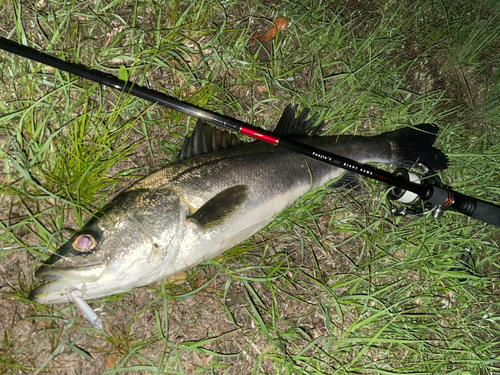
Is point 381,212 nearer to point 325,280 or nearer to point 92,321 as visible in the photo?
point 325,280

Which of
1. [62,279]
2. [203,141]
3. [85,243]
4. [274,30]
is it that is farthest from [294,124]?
[62,279]

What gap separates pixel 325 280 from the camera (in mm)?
2973

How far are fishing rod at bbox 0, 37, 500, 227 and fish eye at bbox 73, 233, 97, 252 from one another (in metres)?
1.11

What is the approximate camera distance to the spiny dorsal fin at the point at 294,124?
9.37 feet

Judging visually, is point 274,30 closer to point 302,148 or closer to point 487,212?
point 302,148

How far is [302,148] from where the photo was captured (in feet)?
8.28

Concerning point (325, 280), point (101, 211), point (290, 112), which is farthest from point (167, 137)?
point (325, 280)

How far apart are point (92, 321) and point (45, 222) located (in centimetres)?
96

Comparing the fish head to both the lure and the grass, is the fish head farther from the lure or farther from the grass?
the grass

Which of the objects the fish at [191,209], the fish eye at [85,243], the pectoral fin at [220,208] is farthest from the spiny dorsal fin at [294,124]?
the fish eye at [85,243]

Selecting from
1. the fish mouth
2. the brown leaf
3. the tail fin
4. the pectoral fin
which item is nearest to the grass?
the brown leaf

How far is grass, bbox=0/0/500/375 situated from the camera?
2479mm

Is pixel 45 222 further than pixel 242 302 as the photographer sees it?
No

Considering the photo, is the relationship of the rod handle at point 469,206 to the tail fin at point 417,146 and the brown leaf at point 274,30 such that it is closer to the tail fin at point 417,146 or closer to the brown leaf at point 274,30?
the tail fin at point 417,146
